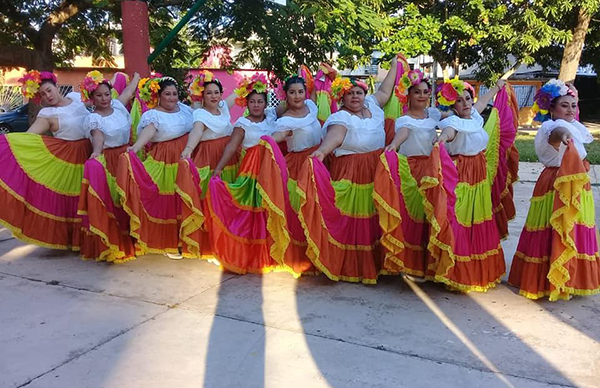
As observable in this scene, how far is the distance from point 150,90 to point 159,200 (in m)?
1.06

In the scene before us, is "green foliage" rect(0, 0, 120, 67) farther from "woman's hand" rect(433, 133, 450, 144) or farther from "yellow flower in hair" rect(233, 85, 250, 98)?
"woman's hand" rect(433, 133, 450, 144)

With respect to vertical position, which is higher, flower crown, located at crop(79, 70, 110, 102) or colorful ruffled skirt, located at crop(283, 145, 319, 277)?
flower crown, located at crop(79, 70, 110, 102)

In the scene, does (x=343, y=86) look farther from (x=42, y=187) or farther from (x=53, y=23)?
(x=53, y=23)

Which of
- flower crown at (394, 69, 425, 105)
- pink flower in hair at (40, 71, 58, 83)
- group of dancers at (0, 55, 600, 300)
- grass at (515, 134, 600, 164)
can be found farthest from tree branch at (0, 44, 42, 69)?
grass at (515, 134, 600, 164)

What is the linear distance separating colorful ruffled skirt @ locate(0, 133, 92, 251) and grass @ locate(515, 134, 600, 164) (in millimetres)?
9570

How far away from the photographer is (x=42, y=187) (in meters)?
5.27

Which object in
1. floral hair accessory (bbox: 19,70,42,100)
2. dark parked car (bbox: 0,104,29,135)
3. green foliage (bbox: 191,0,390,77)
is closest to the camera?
floral hair accessory (bbox: 19,70,42,100)

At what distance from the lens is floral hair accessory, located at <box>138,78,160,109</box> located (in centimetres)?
502

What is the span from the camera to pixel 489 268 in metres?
4.23

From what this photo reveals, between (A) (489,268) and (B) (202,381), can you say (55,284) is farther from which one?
(A) (489,268)

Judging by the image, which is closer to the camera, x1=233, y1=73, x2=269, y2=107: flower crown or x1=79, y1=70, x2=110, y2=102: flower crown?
x1=233, y1=73, x2=269, y2=107: flower crown

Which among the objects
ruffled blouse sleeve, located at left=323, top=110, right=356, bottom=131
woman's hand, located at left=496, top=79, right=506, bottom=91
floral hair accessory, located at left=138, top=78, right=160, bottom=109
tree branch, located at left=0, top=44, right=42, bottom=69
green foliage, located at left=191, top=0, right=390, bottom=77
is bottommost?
ruffled blouse sleeve, located at left=323, top=110, right=356, bottom=131

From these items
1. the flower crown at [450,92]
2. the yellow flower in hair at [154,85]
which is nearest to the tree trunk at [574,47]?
the flower crown at [450,92]

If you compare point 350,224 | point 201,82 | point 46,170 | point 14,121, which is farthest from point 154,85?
point 14,121
